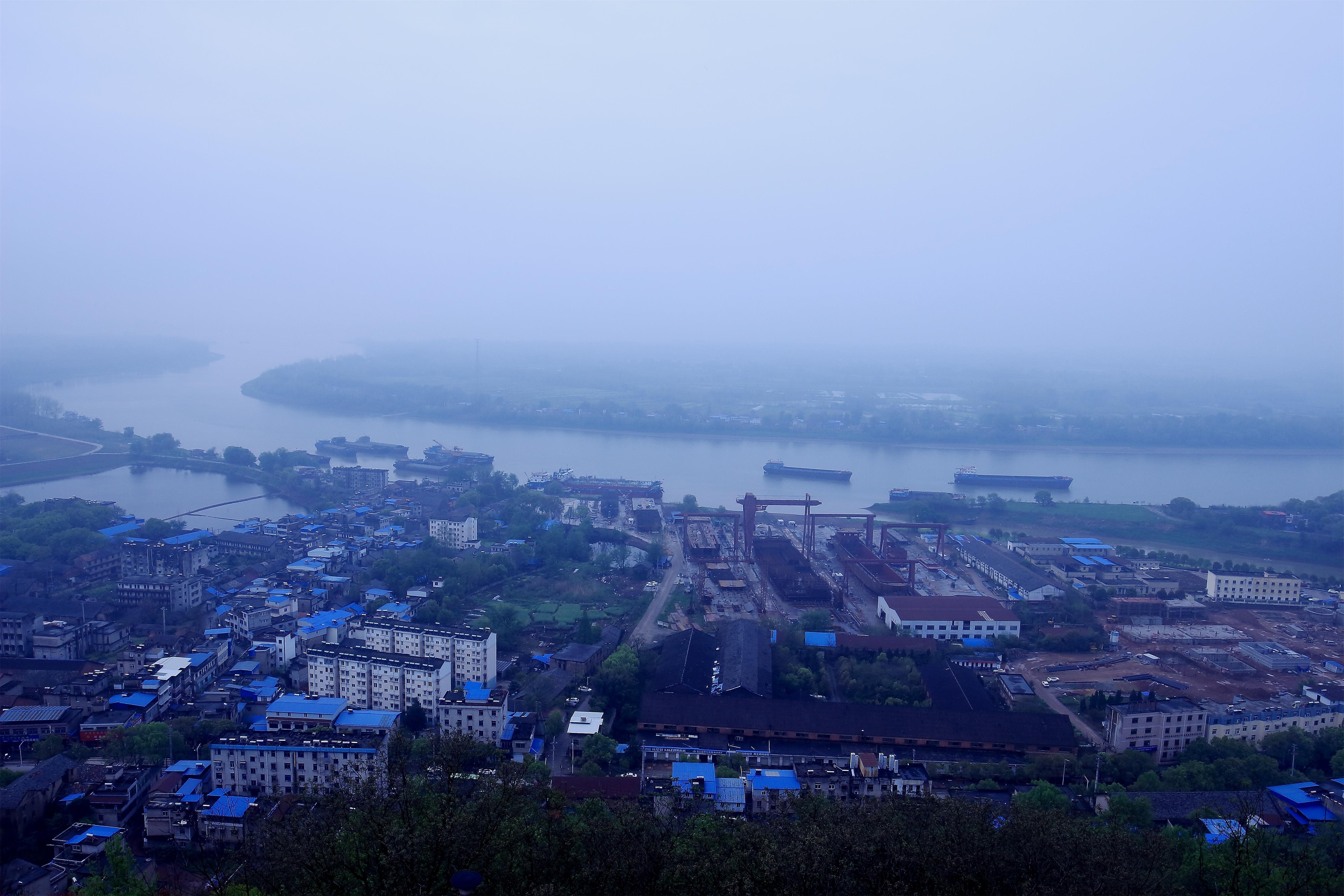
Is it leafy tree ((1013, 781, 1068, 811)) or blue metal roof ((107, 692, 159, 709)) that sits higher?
leafy tree ((1013, 781, 1068, 811))

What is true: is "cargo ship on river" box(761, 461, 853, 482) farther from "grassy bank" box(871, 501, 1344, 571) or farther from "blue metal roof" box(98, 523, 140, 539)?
"blue metal roof" box(98, 523, 140, 539)

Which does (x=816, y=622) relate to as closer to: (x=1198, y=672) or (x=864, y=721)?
(x=864, y=721)

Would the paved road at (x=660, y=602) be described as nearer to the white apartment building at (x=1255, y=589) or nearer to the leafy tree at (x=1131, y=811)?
the leafy tree at (x=1131, y=811)

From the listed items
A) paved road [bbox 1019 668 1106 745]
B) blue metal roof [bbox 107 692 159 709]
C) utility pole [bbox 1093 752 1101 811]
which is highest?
blue metal roof [bbox 107 692 159 709]

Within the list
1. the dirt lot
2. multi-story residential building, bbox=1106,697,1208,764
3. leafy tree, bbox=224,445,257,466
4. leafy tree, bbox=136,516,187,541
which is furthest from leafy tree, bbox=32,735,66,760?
leafy tree, bbox=224,445,257,466

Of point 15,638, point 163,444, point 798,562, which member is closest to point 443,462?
point 163,444

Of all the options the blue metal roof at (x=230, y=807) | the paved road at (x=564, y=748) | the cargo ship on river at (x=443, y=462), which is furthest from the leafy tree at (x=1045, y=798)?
the cargo ship on river at (x=443, y=462)

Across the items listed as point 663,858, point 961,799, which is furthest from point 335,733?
point 961,799
